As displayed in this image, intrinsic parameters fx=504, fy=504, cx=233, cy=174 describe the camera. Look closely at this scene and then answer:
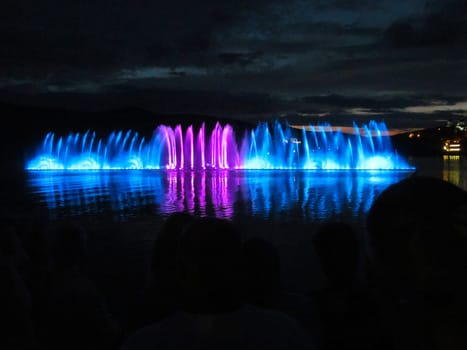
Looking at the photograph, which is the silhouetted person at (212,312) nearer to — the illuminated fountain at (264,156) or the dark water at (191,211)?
the dark water at (191,211)

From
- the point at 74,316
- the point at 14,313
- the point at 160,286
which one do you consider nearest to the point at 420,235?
the point at 160,286

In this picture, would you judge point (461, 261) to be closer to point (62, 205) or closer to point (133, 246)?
point (133, 246)

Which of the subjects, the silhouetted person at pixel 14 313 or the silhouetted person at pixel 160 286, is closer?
the silhouetted person at pixel 160 286

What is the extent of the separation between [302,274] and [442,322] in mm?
7465

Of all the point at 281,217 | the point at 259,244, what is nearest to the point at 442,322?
the point at 259,244

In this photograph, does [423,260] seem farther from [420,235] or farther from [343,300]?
[343,300]

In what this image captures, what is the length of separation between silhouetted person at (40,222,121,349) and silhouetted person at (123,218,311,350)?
71.9 inches

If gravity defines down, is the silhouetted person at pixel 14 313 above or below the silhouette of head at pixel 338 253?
below

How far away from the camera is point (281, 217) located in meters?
15.2

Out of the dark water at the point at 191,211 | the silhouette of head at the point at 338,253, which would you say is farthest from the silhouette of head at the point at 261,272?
the dark water at the point at 191,211

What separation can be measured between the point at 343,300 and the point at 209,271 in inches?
47.0

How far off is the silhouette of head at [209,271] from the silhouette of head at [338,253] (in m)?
1.17

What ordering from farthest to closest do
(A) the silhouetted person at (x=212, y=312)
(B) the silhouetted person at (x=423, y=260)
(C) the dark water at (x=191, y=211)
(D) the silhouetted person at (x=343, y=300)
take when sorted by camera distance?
(C) the dark water at (x=191, y=211)
(D) the silhouetted person at (x=343, y=300)
(A) the silhouetted person at (x=212, y=312)
(B) the silhouetted person at (x=423, y=260)

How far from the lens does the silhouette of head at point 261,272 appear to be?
2906 millimetres
